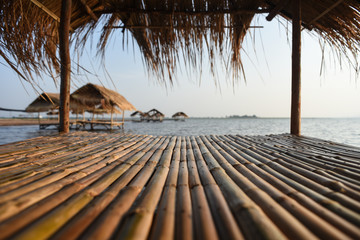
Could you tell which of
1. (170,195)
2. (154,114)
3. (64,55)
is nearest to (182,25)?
(64,55)

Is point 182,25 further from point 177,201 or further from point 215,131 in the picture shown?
point 215,131

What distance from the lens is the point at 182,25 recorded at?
2.82 metres

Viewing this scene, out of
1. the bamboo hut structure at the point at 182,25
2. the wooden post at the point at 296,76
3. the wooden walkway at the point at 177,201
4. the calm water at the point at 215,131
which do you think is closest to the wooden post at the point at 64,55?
the bamboo hut structure at the point at 182,25

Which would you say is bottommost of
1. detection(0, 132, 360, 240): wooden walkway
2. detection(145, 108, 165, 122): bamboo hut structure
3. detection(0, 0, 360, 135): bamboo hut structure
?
detection(0, 132, 360, 240): wooden walkway

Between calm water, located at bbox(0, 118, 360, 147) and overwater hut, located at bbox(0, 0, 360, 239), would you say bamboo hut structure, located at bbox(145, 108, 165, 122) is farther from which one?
overwater hut, located at bbox(0, 0, 360, 239)

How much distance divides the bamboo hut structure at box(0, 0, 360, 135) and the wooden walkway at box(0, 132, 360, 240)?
2029 mm

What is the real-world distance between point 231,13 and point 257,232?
120 inches

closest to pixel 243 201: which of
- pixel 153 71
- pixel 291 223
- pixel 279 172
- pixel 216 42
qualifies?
pixel 291 223

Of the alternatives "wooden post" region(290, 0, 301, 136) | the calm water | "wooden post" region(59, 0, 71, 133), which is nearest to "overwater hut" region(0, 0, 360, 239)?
"wooden post" region(59, 0, 71, 133)

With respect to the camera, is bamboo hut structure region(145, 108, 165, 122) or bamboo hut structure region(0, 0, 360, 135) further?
→ bamboo hut structure region(145, 108, 165, 122)

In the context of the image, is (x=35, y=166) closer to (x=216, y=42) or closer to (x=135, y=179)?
(x=135, y=179)

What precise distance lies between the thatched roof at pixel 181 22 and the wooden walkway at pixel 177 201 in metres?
2.17

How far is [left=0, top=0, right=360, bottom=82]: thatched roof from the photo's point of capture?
7.93 feet

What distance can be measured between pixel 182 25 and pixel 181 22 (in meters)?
0.06
